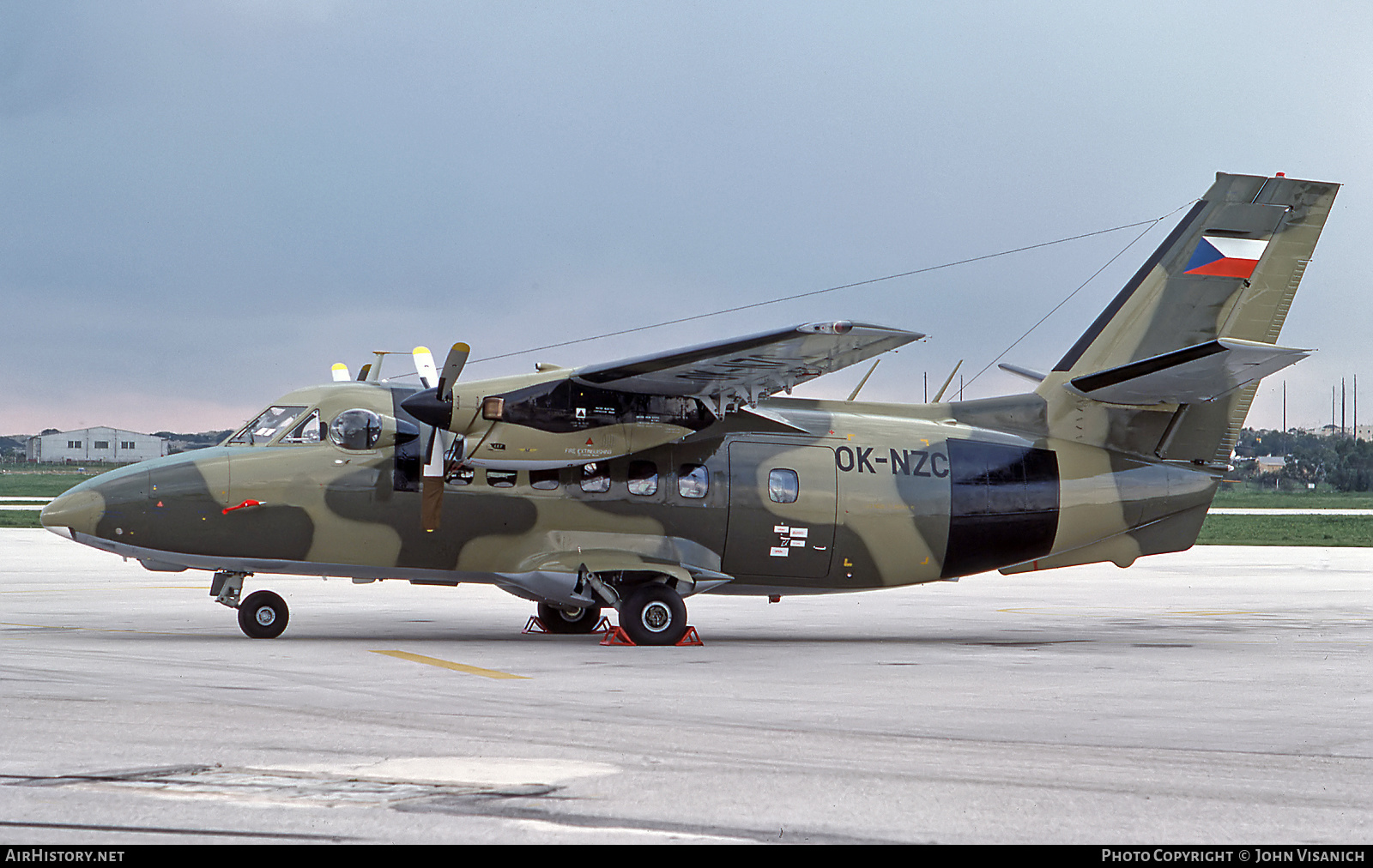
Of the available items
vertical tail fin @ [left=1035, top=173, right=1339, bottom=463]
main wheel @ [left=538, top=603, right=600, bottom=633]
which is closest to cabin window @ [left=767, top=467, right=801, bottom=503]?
main wheel @ [left=538, top=603, right=600, bottom=633]

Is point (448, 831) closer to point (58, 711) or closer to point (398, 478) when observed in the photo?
point (58, 711)

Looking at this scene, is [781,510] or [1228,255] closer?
[781,510]

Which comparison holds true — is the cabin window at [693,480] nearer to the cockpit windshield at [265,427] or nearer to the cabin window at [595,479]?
the cabin window at [595,479]

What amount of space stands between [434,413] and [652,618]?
4.02 meters

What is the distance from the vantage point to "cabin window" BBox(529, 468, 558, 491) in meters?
17.1

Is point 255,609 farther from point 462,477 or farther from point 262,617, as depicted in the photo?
point 462,477

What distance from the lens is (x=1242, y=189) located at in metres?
19.2

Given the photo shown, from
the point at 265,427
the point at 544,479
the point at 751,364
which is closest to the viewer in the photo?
the point at 751,364

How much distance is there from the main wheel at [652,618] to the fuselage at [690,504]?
1.78 ft

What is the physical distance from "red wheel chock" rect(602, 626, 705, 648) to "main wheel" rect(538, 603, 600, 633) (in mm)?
1702

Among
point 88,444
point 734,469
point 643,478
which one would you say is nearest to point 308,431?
point 643,478

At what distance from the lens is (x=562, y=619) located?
19.0 metres

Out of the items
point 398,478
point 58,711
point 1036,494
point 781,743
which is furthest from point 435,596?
point 781,743

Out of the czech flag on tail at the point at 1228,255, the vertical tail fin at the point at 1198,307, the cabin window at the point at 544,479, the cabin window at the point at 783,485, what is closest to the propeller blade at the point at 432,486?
the cabin window at the point at 544,479
